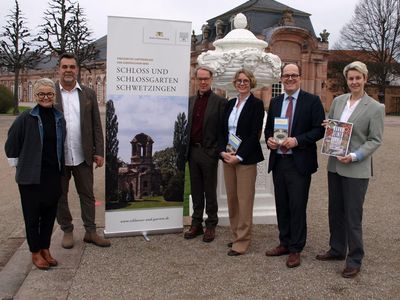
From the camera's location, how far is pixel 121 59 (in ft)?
17.4

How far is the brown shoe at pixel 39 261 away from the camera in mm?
4527

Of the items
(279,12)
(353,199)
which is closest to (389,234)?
(353,199)

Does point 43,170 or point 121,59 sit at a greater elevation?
point 121,59

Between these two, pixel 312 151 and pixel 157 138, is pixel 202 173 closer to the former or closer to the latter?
pixel 157 138

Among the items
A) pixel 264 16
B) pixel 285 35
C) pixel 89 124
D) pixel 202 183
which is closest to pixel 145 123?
pixel 89 124

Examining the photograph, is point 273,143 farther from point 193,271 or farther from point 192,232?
point 192,232

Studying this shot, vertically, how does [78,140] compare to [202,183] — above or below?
above

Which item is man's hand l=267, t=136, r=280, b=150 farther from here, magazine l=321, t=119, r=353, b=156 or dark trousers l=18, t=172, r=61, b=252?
dark trousers l=18, t=172, r=61, b=252

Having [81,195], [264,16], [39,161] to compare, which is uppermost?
[264,16]

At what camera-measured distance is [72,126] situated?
5.05m

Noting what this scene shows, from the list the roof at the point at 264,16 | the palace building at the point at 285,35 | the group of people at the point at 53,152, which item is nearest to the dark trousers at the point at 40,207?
the group of people at the point at 53,152

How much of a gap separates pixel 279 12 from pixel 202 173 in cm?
3985

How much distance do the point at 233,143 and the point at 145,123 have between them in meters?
1.14

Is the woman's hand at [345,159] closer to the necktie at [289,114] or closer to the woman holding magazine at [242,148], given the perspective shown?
the necktie at [289,114]
